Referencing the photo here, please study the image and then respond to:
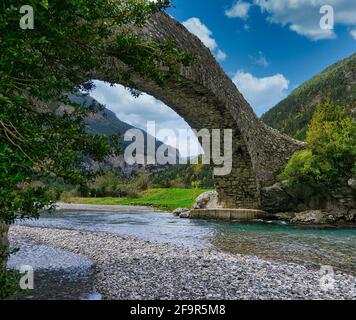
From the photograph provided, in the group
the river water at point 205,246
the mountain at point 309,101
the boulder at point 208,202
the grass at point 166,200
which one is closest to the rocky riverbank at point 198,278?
the river water at point 205,246

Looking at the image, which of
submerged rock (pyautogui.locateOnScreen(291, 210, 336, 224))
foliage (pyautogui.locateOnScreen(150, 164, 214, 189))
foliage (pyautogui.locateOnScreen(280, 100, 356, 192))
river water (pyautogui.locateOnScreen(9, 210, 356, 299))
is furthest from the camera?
foliage (pyautogui.locateOnScreen(150, 164, 214, 189))

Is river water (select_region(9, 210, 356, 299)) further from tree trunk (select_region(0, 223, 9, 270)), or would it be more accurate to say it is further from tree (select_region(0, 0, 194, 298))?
tree (select_region(0, 0, 194, 298))

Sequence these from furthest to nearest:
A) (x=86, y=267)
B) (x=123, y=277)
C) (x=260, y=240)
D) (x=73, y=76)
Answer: (x=260, y=240)
(x=86, y=267)
(x=123, y=277)
(x=73, y=76)

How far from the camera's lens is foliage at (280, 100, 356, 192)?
83.1 feet

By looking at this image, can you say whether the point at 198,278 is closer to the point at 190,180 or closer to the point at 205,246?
the point at 205,246

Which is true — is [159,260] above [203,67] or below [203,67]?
below

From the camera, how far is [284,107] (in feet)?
432

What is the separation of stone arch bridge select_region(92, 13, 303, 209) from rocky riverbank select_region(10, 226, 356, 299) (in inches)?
201

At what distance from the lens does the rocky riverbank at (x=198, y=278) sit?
7.02m

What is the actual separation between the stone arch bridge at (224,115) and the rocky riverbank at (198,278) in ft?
16.8

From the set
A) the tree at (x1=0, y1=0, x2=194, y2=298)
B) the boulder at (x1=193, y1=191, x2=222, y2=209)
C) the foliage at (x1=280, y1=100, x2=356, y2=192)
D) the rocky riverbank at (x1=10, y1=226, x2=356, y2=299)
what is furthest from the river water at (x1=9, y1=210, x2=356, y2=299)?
the boulder at (x1=193, y1=191, x2=222, y2=209)
